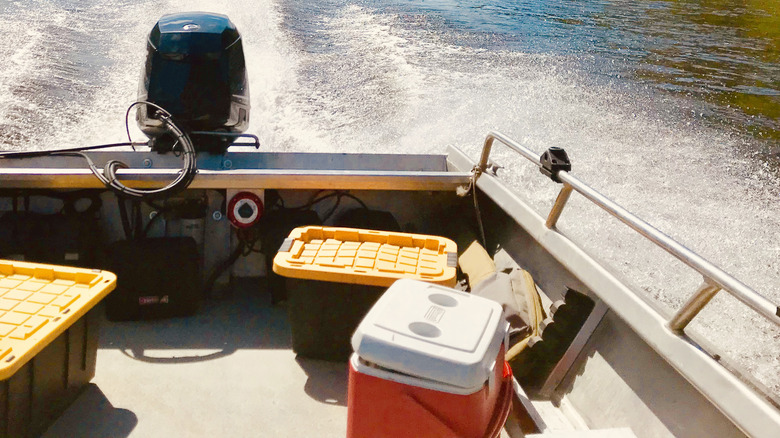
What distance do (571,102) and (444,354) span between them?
23.7 ft

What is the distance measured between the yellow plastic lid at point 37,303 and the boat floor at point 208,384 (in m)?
0.42

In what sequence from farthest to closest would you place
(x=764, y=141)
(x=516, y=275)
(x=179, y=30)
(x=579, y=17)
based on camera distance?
(x=579, y=17) → (x=764, y=141) → (x=179, y=30) → (x=516, y=275)

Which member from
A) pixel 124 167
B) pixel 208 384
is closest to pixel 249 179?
pixel 124 167

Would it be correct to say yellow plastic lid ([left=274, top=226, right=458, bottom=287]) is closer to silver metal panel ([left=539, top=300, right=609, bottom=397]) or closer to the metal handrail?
silver metal panel ([left=539, top=300, right=609, bottom=397])

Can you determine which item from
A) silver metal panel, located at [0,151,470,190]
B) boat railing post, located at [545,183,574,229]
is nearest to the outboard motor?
silver metal panel, located at [0,151,470,190]

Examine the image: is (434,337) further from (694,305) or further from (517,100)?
(517,100)

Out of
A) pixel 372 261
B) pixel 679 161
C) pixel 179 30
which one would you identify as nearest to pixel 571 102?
pixel 679 161

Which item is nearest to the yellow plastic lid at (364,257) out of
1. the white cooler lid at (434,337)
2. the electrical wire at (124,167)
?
the white cooler lid at (434,337)

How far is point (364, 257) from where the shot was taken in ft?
7.06

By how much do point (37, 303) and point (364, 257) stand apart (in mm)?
1033

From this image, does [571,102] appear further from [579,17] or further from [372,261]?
[372,261]

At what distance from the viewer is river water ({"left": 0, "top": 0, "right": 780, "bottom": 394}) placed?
18.1ft

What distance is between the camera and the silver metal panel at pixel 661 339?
53.0 inches

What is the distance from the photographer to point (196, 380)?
2.22m
